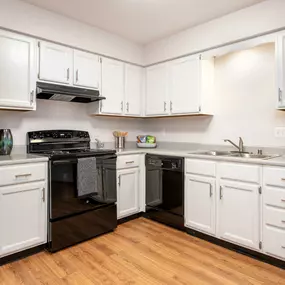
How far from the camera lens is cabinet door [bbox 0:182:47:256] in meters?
2.08

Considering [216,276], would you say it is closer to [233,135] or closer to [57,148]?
[233,135]

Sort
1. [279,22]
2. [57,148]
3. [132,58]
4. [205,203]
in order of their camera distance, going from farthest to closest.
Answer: [132,58], [57,148], [205,203], [279,22]

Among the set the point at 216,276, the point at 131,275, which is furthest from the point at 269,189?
the point at 131,275

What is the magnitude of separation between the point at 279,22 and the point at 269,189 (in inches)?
60.5

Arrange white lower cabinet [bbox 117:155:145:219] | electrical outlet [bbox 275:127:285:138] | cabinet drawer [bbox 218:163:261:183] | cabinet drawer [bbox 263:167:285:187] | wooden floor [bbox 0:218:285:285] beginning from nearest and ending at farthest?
wooden floor [bbox 0:218:285:285]
cabinet drawer [bbox 263:167:285:187]
cabinet drawer [bbox 218:163:261:183]
electrical outlet [bbox 275:127:285:138]
white lower cabinet [bbox 117:155:145:219]

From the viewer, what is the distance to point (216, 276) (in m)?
1.95

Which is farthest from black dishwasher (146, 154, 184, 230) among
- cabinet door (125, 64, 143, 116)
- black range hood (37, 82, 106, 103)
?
black range hood (37, 82, 106, 103)

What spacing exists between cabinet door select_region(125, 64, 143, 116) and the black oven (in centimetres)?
94

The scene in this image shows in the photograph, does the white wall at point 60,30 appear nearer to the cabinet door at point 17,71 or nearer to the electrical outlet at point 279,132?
the cabinet door at point 17,71

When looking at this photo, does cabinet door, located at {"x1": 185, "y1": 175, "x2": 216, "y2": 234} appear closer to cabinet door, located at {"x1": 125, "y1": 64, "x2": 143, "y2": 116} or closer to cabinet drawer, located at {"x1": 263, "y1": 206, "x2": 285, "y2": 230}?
cabinet drawer, located at {"x1": 263, "y1": 206, "x2": 285, "y2": 230}

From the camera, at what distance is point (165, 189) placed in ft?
9.70

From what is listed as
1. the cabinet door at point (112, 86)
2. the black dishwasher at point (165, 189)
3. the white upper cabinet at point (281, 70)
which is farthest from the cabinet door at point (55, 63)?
the white upper cabinet at point (281, 70)

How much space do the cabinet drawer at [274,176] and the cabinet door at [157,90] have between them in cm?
158

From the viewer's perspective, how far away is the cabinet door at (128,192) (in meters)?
3.01
